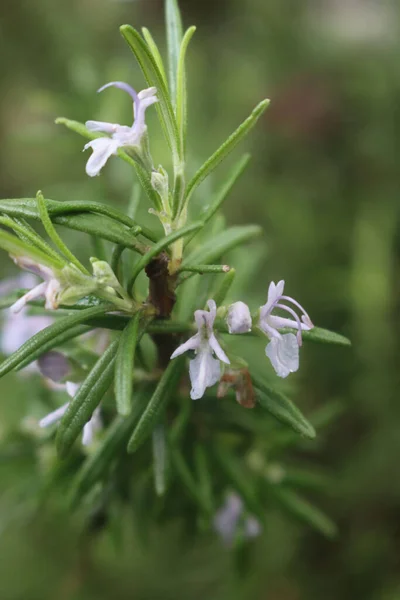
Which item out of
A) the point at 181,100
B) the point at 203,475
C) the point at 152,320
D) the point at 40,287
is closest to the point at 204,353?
the point at 152,320

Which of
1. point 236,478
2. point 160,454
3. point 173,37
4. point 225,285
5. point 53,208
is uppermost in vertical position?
A: point 173,37

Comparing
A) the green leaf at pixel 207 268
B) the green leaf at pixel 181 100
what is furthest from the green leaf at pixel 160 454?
the green leaf at pixel 181 100

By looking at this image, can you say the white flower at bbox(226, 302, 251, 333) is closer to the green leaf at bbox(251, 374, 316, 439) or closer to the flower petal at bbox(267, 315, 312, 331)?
the flower petal at bbox(267, 315, 312, 331)

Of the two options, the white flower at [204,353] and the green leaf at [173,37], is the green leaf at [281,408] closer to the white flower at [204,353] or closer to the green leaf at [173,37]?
the white flower at [204,353]

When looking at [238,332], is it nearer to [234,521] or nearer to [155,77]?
[155,77]

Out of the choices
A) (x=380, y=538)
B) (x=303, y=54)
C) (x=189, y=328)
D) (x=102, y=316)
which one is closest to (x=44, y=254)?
(x=102, y=316)

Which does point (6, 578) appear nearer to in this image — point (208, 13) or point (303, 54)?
point (303, 54)

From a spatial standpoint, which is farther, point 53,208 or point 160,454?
point 160,454
